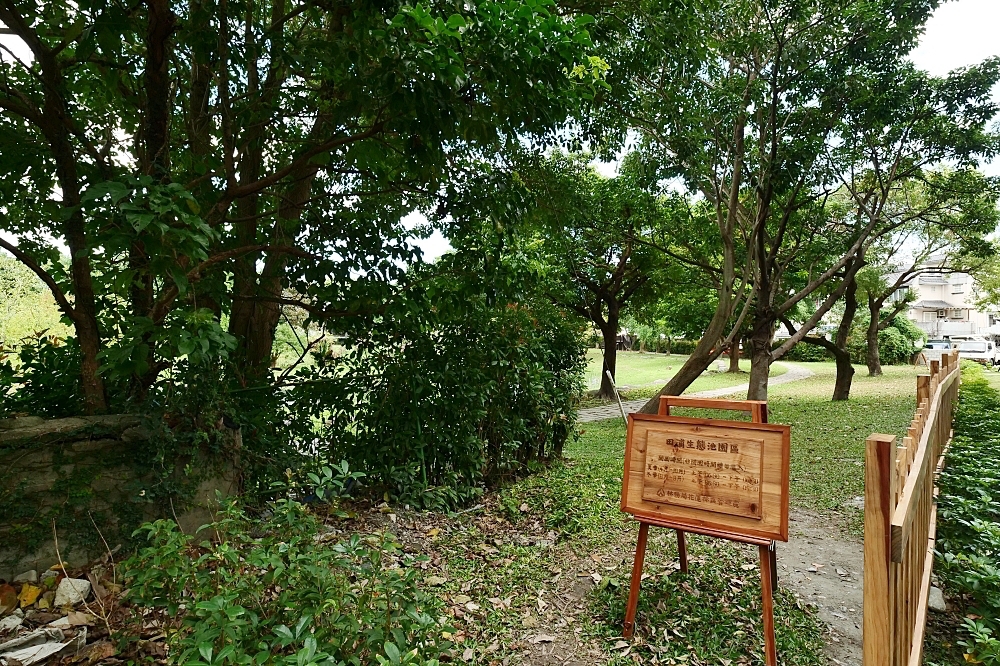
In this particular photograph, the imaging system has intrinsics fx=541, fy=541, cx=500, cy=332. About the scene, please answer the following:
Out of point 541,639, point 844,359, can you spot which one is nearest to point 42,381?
point 541,639

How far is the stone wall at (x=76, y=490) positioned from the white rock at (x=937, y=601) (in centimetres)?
447

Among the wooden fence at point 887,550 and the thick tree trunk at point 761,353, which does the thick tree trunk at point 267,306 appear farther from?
the thick tree trunk at point 761,353

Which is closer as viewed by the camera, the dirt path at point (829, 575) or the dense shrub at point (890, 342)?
the dirt path at point (829, 575)

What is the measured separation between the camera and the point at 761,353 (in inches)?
437

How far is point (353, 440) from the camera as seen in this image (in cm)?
457

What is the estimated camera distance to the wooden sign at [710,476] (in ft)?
8.85

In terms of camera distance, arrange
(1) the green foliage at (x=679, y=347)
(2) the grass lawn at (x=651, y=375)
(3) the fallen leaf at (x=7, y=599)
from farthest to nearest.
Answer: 1. (1) the green foliage at (x=679, y=347)
2. (2) the grass lawn at (x=651, y=375)
3. (3) the fallen leaf at (x=7, y=599)

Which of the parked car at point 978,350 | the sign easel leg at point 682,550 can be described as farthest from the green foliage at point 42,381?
the parked car at point 978,350

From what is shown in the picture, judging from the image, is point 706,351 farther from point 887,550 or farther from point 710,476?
point 887,550

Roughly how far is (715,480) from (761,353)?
9.26 metres

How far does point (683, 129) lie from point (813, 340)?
8743 millimetres

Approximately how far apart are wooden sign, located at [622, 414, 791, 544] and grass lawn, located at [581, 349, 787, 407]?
9.80 meters

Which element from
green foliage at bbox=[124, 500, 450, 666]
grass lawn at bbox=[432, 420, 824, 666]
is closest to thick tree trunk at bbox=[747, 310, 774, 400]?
grass lawn at bbox=[432, 420, 824, 666]

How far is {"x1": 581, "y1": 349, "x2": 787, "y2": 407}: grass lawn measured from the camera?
748 inches
